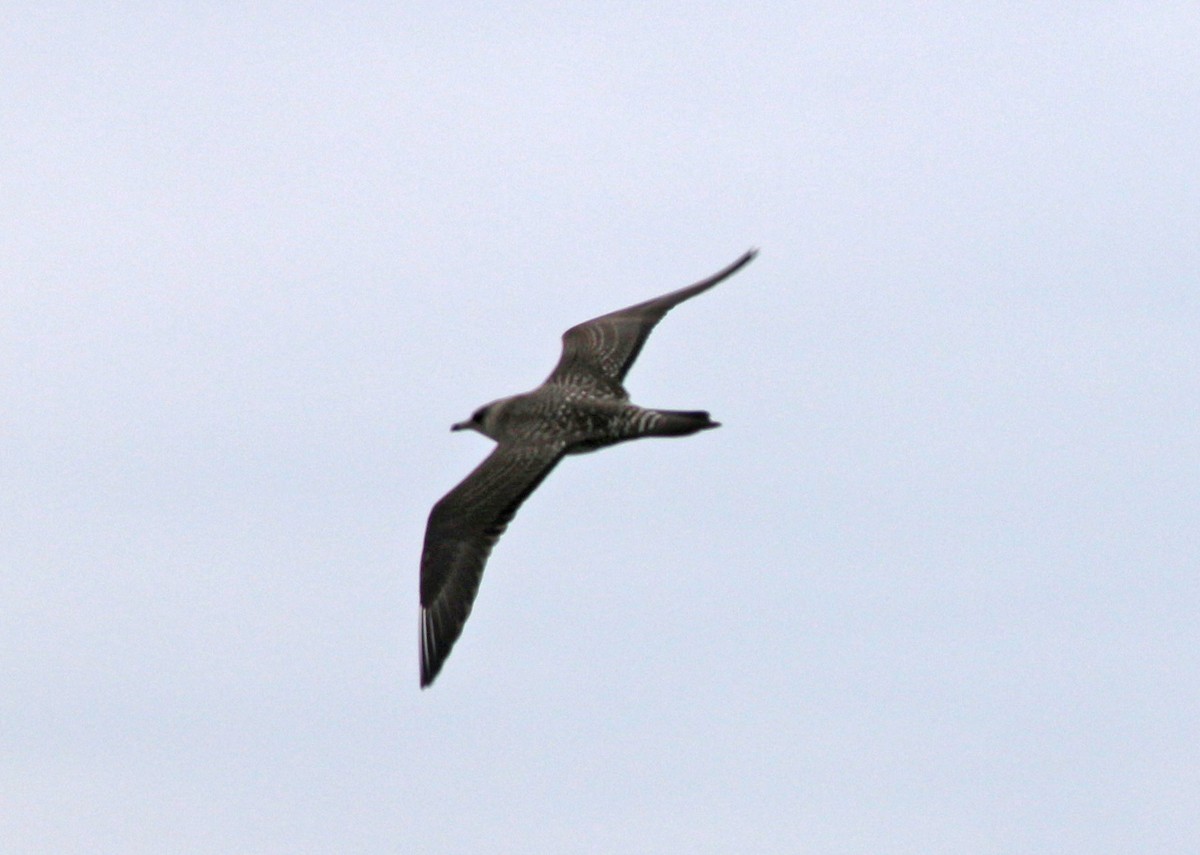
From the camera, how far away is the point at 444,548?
76.4 feet

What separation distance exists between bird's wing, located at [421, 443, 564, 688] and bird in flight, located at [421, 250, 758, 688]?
0.04ft

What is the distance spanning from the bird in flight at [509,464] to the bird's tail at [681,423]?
22.2 inches

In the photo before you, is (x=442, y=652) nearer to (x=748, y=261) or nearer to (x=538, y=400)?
(x=538, y=400)

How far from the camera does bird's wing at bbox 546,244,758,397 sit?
78.6 feet

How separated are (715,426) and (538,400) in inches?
135

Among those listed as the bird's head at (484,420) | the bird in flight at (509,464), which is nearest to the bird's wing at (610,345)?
the bird in flight at (509,464)

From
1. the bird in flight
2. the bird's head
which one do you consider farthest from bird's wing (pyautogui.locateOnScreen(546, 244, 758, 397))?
the bird's head

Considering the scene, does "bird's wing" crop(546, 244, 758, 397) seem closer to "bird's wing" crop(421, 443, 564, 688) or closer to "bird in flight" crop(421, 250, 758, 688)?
"bird in flight" crop(421, 250, 758, 688)

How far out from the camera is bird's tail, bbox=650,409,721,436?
20.8 m

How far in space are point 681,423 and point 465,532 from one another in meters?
3.59

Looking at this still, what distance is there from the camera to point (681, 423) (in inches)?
826

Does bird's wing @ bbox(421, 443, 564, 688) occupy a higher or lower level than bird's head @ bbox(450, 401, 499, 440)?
lower

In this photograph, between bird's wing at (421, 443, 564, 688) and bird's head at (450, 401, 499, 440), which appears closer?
bird's wing at (421, 443, 564, 688)

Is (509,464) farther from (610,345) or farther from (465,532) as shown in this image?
(610,345)
